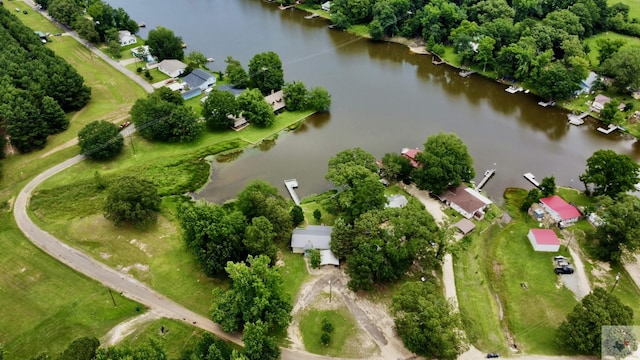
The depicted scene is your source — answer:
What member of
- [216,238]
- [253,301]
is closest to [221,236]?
[216,238]

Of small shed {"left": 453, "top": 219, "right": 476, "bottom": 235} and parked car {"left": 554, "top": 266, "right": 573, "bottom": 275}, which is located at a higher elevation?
small shed {"left": 453, "top": 219, "right": 476, "bottom": 235}

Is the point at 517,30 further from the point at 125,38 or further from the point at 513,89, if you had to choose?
the point at 125,38

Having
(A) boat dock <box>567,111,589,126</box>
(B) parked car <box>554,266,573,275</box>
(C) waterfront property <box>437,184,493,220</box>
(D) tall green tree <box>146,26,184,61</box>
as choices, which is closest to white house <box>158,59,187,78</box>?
(D) tall green tree <box>146,26,184,61</box>

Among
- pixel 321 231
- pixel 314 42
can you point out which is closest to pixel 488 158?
pixel 321 231

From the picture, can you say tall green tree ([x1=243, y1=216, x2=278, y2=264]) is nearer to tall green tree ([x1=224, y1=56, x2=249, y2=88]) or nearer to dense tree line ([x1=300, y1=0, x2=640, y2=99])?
tall green tree ([x1=224, y1=56, x2=249, y2=88])

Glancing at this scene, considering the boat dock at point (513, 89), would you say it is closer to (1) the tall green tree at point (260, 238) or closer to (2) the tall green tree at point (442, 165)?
(2) the tall green tree at point (442, 165)
